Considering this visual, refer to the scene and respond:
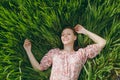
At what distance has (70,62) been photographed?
2170 mm

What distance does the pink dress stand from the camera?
2.15 metres

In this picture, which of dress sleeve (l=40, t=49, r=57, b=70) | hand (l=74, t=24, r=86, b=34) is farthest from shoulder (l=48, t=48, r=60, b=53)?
hand (l=74, t=24, r=86, b=34)

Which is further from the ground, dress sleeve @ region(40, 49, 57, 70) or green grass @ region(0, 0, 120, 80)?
green grass @ region(0, 0, 120, 80)

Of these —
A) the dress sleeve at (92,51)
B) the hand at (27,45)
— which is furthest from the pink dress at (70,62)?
the hand at (27,45)

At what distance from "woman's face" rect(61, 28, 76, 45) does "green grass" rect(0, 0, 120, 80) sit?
45 millimetres

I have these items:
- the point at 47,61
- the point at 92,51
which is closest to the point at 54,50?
the point at 47,61

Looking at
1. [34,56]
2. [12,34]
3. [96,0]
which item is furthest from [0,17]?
[96,0]

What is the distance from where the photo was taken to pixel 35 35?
2.26 metres

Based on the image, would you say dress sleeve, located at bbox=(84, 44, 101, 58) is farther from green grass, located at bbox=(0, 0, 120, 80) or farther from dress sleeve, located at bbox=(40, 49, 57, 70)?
dress sleeve, located at bbox=(40, 49, 57, 70)

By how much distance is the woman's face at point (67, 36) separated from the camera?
2.21 m

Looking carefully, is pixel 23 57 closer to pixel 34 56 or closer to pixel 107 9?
pixel 34 56

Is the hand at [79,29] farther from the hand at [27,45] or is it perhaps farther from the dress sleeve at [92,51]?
the hand at [27,45]

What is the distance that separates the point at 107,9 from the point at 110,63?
0.27 meters

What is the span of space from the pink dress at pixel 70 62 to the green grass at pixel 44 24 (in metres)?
0.04
